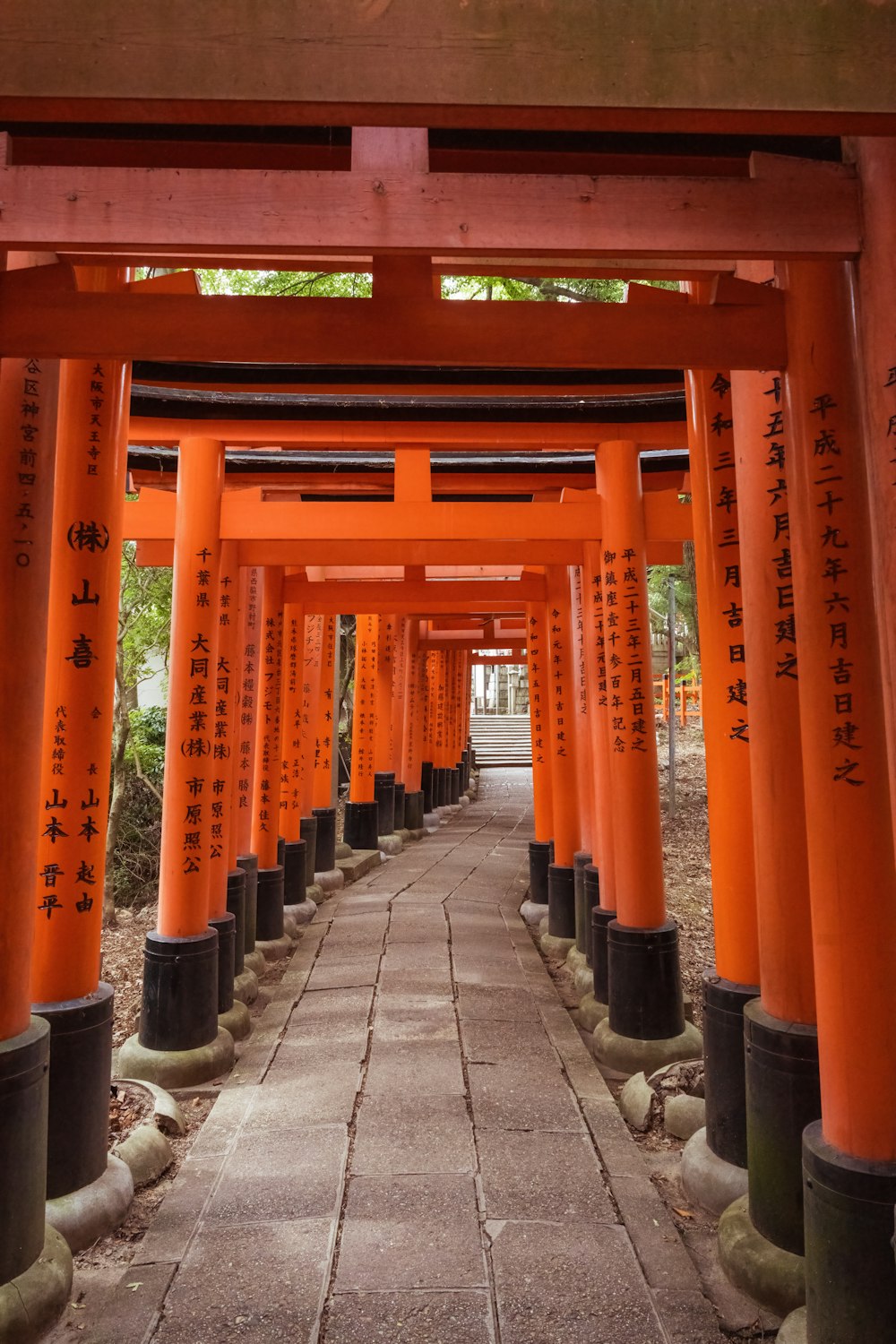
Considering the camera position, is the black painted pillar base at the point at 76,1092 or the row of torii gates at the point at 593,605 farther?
the black painted pillar base at the point at 76,1092

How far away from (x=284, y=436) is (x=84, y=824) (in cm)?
322

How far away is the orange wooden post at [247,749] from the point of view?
24.8 feet

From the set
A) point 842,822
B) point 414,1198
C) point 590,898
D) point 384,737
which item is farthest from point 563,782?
point 384,737

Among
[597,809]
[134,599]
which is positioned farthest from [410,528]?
[134,599]

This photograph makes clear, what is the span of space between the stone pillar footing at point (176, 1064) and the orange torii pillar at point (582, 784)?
2973 mm

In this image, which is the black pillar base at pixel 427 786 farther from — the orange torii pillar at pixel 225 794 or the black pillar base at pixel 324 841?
the orange torii pillar at pixel 225 794

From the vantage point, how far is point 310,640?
1126cm

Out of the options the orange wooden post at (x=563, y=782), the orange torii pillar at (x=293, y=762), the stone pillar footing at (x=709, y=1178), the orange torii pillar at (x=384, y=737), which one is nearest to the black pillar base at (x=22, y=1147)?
the stone pillar footing at (x=709, y=1178)

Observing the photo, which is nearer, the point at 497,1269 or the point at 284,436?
the point at 497,1269

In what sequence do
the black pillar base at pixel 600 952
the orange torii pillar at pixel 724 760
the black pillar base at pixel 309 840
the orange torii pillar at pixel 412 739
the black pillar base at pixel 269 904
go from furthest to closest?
1. the orange torii pillar at pixel 412 739
2. the black pillar base at pixel 309 840
3. the black pillar base at pixel 269 904
4. the black pillar base at pixel 600 952
5. the orange torii pillar at pixel 724 760

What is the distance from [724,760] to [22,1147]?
3.18 m

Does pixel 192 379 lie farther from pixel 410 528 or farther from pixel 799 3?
pixel 799 3

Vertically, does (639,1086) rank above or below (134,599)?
below

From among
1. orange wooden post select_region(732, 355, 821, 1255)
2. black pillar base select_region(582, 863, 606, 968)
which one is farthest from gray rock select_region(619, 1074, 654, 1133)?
black pillar base select_region(582, 863, 606, 968)
